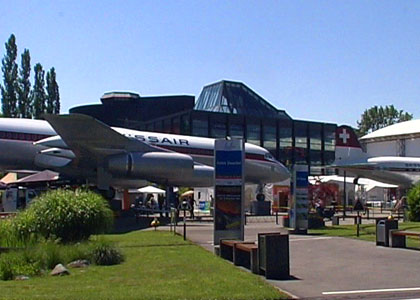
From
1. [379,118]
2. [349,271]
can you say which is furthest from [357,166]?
[379,118]

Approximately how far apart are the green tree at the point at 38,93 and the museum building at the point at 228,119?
13.7m

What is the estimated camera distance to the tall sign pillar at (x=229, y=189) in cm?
1764

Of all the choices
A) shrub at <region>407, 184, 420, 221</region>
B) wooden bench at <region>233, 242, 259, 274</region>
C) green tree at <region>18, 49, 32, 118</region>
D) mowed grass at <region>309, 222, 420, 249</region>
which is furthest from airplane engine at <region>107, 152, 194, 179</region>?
green tree at <region>18, 49, 32, 118</region>

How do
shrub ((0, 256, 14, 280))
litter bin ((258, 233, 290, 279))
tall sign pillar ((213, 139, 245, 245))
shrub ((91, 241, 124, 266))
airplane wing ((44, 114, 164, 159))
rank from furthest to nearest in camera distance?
1. airplane wing ((44, 114, 164, 159))
2. tall sign pillar ((213, 139, 245, 245))
3. shrub ((91, 241, 124, 266))
4. litter bin ((258, 233, 290, 279))
5. shrub ((0, 256, 14, 280))

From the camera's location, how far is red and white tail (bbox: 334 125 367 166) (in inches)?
2053

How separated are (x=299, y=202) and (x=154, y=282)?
14343 mm

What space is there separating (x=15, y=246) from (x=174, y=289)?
6.69m

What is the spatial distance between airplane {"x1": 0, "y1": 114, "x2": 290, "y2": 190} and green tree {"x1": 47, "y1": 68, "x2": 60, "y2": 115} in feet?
99.5

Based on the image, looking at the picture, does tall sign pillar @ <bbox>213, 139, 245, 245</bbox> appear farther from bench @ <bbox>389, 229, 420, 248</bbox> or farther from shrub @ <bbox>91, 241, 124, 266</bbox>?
bench @ <bbox>389, 229, 420, 248</bbox>

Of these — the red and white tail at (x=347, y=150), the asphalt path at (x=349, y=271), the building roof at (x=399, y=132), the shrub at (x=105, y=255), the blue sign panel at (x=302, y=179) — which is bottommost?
the asphalt path at (x=349, y=271)

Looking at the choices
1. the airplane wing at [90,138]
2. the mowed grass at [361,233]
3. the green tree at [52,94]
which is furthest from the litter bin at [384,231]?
the green tree at [52,94]

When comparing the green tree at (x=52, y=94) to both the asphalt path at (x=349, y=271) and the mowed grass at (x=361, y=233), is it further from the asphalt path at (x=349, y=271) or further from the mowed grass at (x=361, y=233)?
the asphalt path at (x=349, y=271)

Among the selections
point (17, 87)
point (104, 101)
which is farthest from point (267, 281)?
point (104, 101)

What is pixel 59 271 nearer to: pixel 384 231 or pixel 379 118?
pixel 384 231
